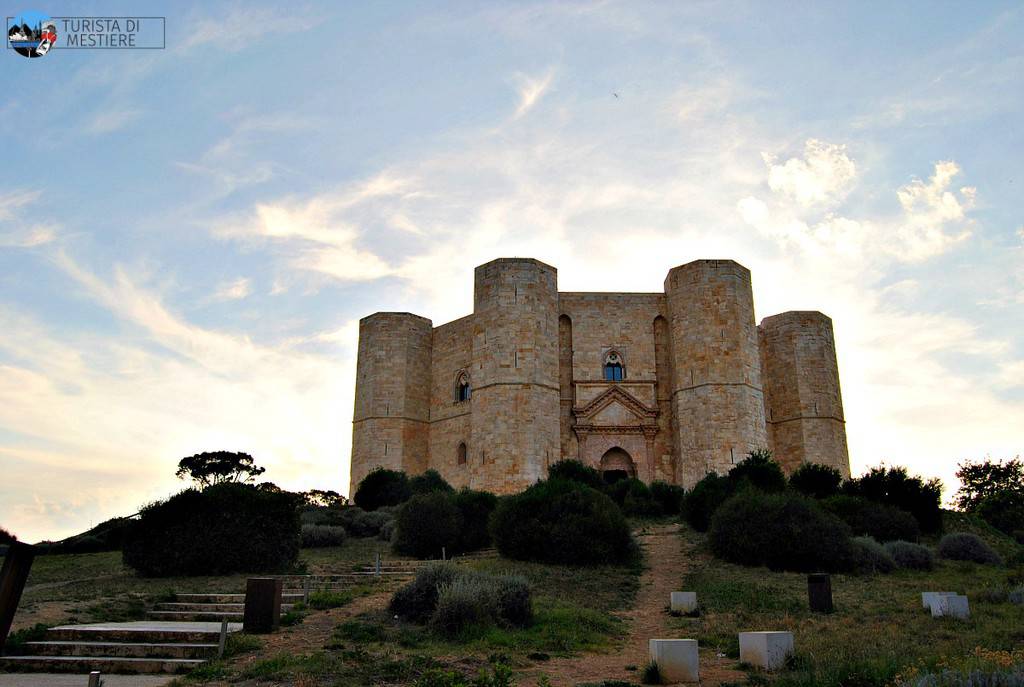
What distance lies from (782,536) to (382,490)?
16514 millimetres

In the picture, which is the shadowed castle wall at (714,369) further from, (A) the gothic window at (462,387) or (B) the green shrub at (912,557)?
(B) the green shrub at (912,557)

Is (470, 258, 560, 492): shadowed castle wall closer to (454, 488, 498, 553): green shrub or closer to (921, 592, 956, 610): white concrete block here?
(454, 488, 498, 553): green shrub

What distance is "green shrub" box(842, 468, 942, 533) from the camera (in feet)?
62.8

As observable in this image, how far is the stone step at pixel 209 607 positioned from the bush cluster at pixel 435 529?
6.63 metres

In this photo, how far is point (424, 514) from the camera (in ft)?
53.2

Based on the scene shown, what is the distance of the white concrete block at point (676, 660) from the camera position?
20.9 ft

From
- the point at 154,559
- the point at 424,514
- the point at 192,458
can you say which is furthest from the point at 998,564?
the point at 192,458

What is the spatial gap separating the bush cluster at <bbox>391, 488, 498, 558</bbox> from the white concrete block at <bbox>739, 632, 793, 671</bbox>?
951cm

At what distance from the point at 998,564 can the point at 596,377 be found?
1528 centimetres

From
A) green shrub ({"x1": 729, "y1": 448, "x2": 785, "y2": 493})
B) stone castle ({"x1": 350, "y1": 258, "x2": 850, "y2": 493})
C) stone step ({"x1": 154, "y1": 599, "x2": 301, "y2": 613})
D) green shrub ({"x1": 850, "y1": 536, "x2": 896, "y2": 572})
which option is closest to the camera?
stone step ({"x1": 154, "y1": 599, "x2": 301, "y2": 613})

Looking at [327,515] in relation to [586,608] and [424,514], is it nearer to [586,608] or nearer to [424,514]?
[424,514]

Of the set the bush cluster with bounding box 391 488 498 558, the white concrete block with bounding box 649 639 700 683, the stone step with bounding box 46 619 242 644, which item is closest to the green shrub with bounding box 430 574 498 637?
the stone step with bounding box 46 619 242 644

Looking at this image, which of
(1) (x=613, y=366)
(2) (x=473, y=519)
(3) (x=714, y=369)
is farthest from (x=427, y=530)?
(1) (x=613, y=366)

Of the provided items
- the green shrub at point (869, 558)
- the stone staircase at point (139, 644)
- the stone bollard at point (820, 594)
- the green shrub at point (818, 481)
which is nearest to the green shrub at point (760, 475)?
the green shrub at point (818, 481)
